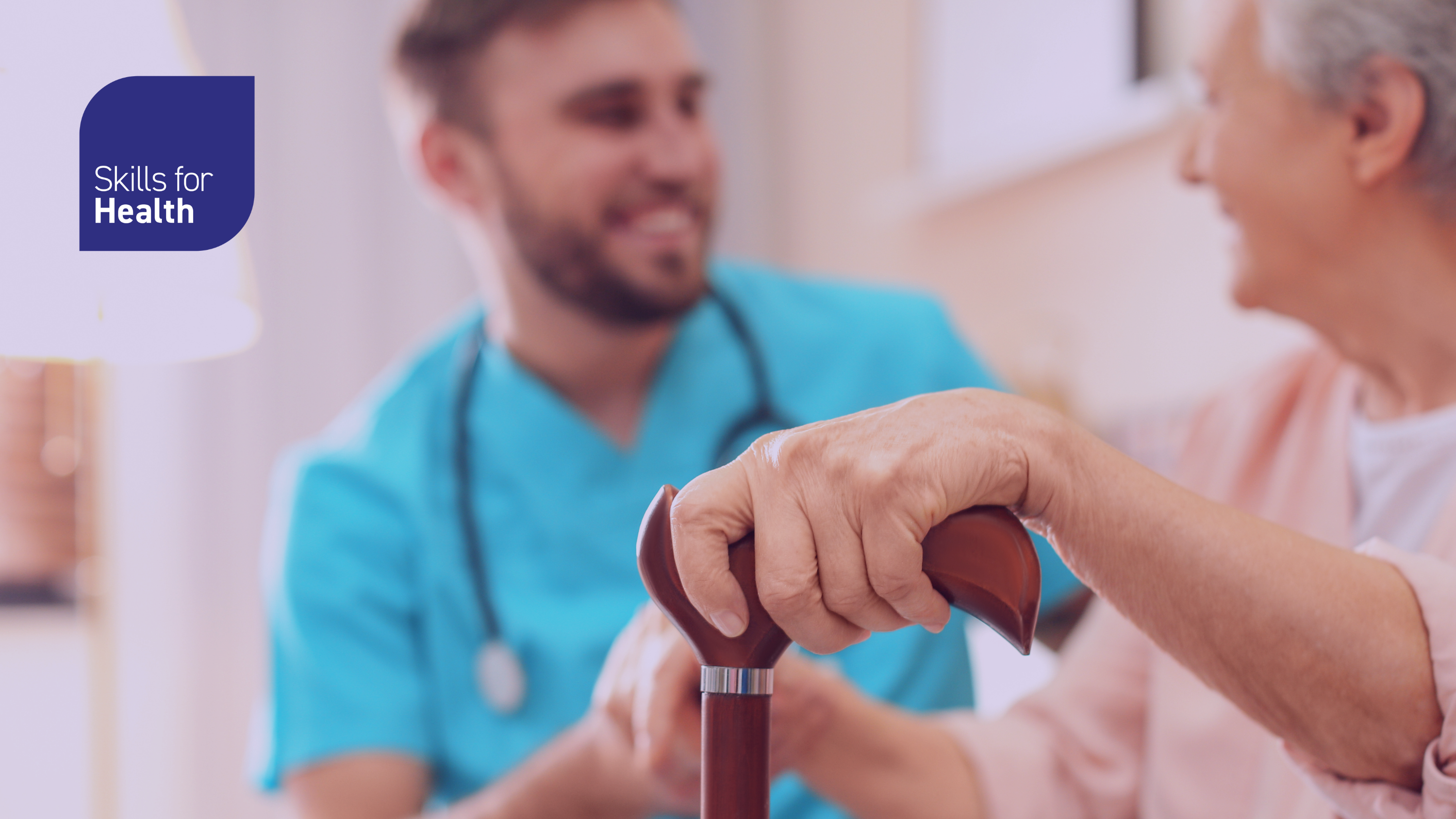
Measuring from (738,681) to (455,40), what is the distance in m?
1.10

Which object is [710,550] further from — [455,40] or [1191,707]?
[455,40]

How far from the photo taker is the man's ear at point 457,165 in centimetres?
138

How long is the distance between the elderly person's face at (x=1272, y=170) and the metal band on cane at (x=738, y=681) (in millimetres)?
521

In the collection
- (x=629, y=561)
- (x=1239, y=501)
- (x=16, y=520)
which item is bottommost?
(x=16, y=520)

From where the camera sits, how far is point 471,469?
1.27 metres

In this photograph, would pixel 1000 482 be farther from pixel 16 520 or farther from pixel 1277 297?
pixel 16 520

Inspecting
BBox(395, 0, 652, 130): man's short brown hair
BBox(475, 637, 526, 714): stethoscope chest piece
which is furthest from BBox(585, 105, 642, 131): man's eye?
BBox(475, 637, 526, 714): stethoscope chest piece

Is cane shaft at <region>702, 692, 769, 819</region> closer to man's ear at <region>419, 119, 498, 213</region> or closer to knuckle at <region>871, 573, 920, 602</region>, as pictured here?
knuckle at <region>871, 573, 920, 602</region>

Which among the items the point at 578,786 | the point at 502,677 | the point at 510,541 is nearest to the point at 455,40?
the point at 510,541

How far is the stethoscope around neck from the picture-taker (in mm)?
1163

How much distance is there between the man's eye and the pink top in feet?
2.18

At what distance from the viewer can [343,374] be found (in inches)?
87.9

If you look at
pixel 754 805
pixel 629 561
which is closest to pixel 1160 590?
pixel 754 805

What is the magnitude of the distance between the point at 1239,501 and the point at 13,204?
2.58 feet
